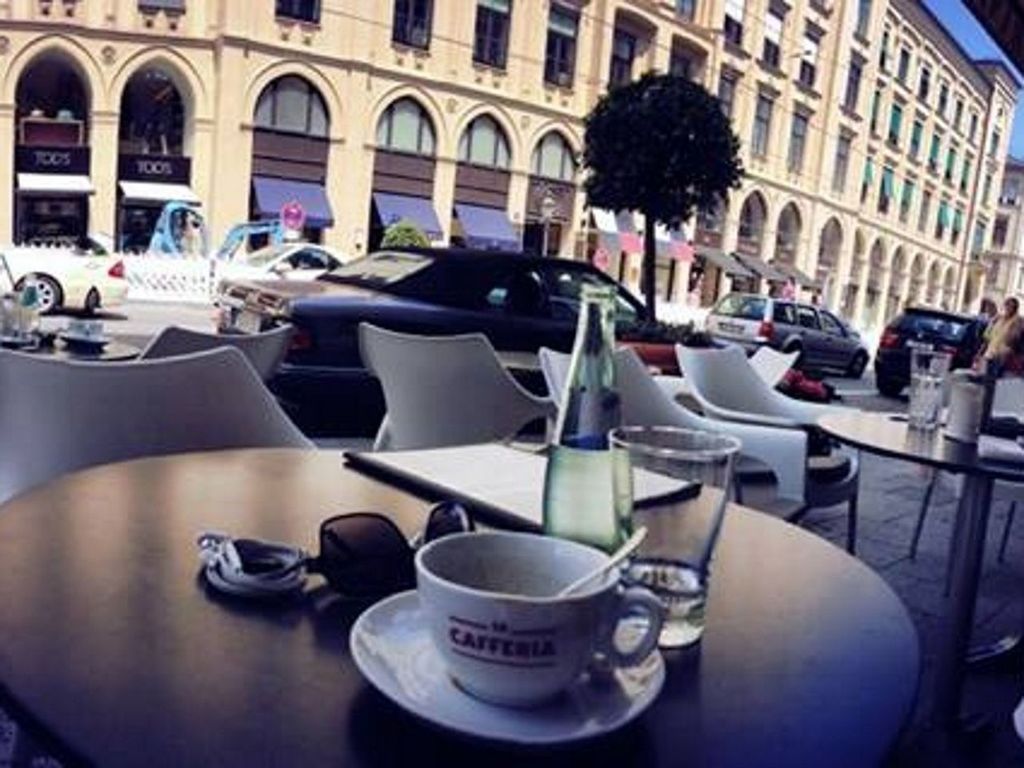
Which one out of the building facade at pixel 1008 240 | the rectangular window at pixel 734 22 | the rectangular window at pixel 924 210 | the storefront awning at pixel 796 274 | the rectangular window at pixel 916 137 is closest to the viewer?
the rectangular window at pixel 734 22

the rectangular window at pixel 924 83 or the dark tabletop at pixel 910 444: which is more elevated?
the rectangular window at pixel 924 83

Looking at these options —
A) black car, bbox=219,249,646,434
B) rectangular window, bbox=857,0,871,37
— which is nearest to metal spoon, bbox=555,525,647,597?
black car, bbox=219,249,646,434

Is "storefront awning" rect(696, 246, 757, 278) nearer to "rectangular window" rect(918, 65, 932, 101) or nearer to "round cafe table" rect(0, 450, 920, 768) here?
"rectangular window" rect(918, 65, 932, 101)

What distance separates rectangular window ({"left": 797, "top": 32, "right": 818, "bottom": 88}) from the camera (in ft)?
113

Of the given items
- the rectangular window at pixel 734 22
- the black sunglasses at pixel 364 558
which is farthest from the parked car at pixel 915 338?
the rectangular window at pixel 734 22

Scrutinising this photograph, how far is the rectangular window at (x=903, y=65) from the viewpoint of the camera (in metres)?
40.3

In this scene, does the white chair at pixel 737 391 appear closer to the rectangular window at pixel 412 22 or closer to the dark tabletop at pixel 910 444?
→ the dark tabletop at pixel 910 444

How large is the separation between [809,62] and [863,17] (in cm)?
382

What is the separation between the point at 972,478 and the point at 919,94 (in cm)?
4506

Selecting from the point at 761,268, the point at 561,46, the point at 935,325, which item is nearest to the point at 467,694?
the point at 935,325

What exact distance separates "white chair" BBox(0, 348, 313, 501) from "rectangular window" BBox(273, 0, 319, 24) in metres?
21.1

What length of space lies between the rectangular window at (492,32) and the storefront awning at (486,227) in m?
3.66

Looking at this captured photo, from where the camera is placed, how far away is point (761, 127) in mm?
33281

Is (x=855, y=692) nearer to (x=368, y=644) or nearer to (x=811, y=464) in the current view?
(x=368, y=644)
